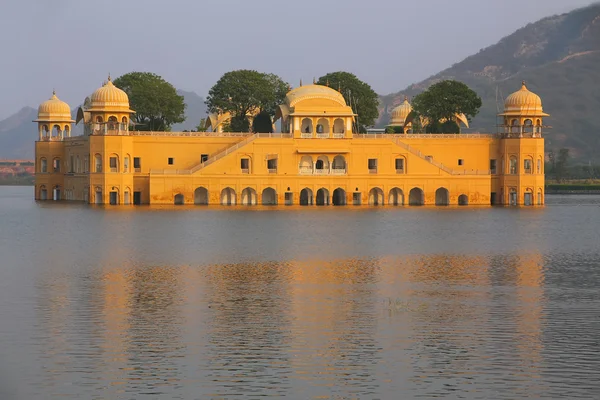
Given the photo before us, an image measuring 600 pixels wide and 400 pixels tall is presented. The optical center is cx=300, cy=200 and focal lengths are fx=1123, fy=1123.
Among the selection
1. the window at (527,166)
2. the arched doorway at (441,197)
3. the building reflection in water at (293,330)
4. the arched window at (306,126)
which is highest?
the arched window at (306,126)

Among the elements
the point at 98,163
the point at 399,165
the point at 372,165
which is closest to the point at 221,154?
the point at 98,163

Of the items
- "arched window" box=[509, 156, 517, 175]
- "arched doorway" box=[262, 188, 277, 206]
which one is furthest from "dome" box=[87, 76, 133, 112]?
"arched window" box=[509, 156, 517, 175]

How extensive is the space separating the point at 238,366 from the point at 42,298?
8356 mm

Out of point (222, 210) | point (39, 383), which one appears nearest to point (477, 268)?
point (39, 383)

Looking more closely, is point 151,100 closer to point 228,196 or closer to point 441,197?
point 228,196

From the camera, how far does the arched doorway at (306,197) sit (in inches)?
2795

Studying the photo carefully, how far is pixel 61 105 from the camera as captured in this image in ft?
266

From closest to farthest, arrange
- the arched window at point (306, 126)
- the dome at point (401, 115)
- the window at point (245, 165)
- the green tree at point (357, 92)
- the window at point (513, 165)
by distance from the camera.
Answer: the window at point (245, 165) → the window at point (513, 165) → the arched window at point (306, 126) → the green tree at point (357, 92) → the dome at point (401, 115)

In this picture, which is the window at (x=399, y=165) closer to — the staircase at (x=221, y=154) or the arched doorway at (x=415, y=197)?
the arched doorway at (x=415, y=197)

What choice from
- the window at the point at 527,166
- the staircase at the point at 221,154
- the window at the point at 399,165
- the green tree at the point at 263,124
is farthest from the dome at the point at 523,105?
the staircase at the point at 221,154

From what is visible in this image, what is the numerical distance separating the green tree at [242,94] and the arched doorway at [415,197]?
1385 cm

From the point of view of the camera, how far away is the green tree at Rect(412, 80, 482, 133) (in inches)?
3140

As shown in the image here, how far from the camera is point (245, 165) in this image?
226 feet

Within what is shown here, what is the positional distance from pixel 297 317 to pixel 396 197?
165 feet
